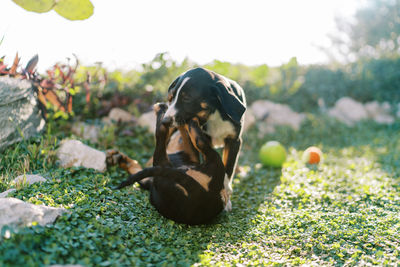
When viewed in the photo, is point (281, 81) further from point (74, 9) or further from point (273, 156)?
point (74, 9)

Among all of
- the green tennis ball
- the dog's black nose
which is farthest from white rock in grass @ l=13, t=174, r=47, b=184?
the green tennis ball

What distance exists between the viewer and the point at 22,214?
251 cm

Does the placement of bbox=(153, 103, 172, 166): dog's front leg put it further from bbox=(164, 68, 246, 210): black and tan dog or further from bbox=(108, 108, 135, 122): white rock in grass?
bbox=(108, 108, 135, 122): white rock in grass

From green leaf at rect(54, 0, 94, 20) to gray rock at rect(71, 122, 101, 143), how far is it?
2213mm

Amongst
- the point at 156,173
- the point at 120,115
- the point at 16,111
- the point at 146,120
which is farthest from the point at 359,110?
the point at 16,111

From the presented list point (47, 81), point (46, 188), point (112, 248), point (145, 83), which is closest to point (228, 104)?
point (112, 248)

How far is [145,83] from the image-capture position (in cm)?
795

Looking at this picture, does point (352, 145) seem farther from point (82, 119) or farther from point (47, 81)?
point (47, 81)

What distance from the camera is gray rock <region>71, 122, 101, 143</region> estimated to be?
240 inches

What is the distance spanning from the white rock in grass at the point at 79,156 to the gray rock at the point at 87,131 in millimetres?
1317

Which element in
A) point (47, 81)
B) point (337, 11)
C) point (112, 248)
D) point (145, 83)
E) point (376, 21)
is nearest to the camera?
point (112, 248)

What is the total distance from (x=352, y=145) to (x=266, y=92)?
3.37m

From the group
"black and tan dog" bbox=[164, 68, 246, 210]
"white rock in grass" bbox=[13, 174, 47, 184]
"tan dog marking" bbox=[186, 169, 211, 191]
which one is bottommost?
"white rock in grass" bbox=[13, 174, 47, 184]

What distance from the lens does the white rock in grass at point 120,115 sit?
6910 mm
